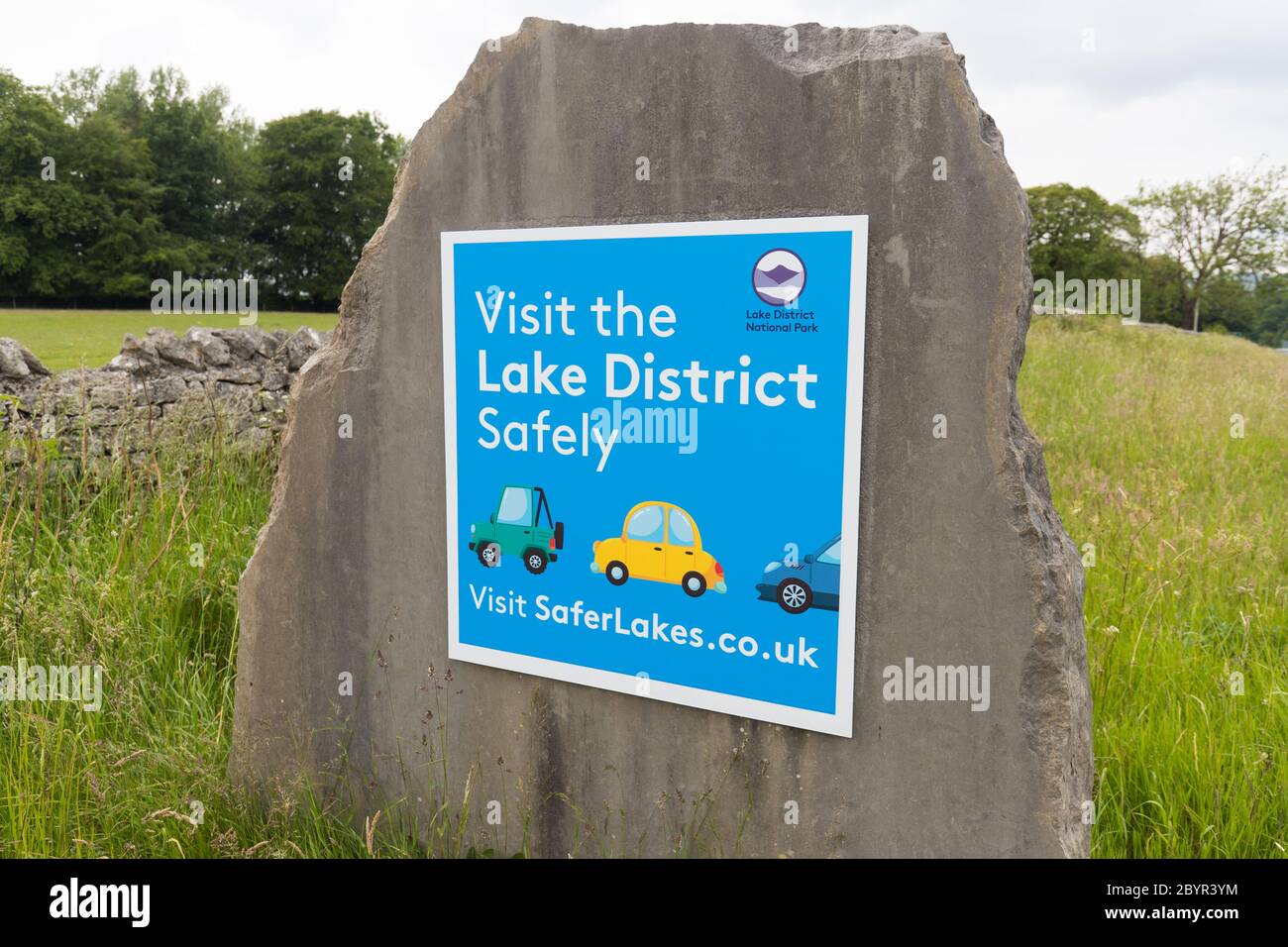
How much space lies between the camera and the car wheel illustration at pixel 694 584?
101 inches

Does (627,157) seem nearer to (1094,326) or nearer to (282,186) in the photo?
(1094,326)

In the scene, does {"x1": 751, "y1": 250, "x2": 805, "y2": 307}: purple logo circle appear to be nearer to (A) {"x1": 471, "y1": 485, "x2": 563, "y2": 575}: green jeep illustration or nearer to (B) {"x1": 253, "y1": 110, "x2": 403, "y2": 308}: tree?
(A) {"x1": 471, "y1": 485, "x2": 563, "y2": 575}: green jeep illustration

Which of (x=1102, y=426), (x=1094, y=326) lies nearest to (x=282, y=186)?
(x=1094, y=326)

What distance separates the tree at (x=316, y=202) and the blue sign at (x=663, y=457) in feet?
127

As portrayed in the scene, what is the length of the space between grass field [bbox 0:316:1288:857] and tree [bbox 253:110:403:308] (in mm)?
36548

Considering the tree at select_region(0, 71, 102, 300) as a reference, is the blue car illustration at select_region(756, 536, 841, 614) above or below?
below

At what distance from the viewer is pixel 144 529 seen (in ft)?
15.3

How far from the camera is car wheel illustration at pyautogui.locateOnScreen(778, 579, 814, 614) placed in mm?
2457

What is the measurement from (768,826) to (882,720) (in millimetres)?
459

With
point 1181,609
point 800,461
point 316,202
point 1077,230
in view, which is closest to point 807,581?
point 800,461

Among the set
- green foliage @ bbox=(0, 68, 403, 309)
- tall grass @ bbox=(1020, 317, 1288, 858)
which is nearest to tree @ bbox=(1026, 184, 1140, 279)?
green foliage @ bbox=(0, 68, 403, 309)
